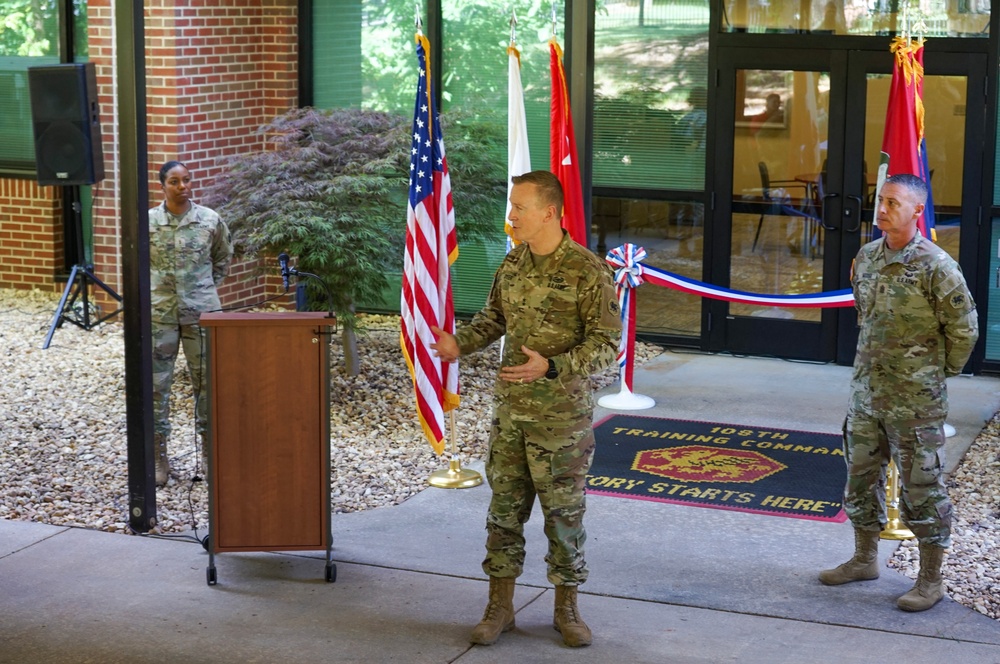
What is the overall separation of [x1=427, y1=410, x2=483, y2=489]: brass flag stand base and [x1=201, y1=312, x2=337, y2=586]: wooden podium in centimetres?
173

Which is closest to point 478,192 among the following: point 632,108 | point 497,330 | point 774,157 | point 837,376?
point 632,108

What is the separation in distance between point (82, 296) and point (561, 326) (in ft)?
25.8

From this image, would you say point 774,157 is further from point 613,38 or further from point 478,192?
point 478,192

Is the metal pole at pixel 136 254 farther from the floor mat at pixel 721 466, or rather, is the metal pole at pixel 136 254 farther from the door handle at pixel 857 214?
the door handle at pixel 857 214

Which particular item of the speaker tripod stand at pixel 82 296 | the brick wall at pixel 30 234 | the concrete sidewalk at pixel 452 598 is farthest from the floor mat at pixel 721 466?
the brick wall at pixel 30 234

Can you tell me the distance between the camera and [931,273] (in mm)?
5840

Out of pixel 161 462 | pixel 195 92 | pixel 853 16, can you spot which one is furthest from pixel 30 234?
pixel 853 16

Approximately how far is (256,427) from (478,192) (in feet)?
16.7

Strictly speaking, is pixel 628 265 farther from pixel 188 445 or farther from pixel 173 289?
pixel 173 289

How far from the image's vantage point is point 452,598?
20.0 feet

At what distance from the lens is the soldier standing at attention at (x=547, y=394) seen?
5.45 meters

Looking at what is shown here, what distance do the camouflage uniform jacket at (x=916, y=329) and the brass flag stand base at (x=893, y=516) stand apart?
32.3 inches

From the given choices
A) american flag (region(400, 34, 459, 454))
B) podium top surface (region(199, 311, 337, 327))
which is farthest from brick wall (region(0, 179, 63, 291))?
podium top surface (region(199, 311, 337, 327))

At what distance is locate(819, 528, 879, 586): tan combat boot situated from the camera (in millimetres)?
6254
